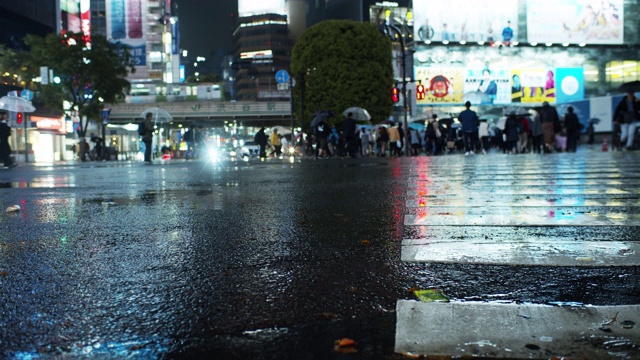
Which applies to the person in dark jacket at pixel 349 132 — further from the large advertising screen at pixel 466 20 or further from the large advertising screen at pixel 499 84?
the large advertising screen at pixel 466 20

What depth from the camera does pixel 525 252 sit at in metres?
3.29

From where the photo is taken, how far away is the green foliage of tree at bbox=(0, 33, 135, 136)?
38469mm

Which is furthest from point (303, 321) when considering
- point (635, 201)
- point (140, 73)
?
point (140, 73)

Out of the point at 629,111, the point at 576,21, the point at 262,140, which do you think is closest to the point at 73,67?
the point at 262,140

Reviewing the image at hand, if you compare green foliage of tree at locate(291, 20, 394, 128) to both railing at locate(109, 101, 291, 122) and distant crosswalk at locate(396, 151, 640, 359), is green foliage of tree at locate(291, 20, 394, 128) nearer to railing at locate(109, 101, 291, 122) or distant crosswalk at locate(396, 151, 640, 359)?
railing at locate(109, 101, 291, 122)

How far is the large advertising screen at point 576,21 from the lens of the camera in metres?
60.3

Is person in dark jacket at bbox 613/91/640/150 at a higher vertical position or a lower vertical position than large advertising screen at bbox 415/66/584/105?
lower

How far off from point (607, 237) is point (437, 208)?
5.90ft

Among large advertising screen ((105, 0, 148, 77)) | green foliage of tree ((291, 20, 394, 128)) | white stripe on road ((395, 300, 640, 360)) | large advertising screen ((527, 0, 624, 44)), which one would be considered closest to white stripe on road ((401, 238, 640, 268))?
white stripe on road ((395, 300, 640, 360))

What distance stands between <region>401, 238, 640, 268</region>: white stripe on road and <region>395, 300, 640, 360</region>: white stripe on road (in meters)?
0.86

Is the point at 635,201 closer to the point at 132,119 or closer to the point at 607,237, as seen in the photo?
the point at 607,237

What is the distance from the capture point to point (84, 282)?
2.76m

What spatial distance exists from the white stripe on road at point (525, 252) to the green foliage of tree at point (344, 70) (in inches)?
1672

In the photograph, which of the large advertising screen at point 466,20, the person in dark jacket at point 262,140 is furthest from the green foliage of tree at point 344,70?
the person in dark jacket at point 262,140
